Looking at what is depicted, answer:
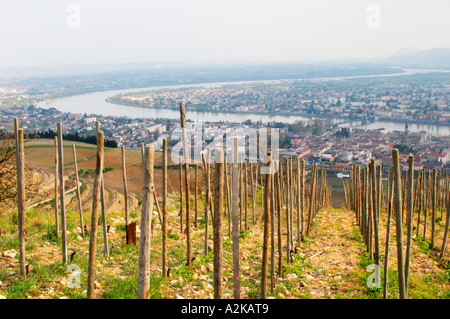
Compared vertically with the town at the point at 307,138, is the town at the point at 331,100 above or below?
above

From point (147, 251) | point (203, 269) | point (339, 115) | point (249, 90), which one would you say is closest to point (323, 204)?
point (203, 269)

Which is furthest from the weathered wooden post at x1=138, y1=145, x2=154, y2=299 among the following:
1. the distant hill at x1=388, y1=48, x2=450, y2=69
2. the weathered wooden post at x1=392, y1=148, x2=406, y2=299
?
the distant hill at x1=388, y1=48, x2=450, y2=69

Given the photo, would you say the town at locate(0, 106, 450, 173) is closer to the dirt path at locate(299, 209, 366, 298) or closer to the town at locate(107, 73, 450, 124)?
the dirt path at locate(299, 209, 366, 298)

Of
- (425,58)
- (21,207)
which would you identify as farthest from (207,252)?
(425,58)

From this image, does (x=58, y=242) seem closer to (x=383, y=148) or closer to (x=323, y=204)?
(x=323, y=204)

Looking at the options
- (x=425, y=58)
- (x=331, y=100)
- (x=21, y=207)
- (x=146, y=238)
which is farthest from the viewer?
(x=425, y=58)

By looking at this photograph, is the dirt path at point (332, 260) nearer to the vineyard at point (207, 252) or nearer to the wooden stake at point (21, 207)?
the vineyard at point (207, 252)

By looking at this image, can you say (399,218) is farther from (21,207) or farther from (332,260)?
(21,207)

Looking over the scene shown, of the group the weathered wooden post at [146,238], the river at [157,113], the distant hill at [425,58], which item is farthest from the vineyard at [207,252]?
the distant hill at [425,58]

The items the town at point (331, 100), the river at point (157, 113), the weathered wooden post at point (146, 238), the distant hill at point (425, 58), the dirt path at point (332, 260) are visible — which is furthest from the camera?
the distant hill at point (425, 58)
